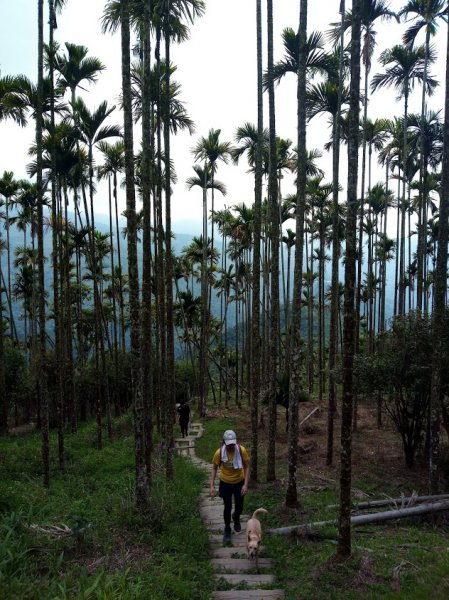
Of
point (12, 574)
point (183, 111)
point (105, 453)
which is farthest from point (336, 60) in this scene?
point (105, 453)

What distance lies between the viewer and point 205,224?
2672cm

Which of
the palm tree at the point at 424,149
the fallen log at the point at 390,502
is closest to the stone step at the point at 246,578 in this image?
the fallen log at the point at 390,502

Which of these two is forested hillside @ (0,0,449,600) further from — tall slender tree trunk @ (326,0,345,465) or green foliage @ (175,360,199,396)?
green foliage @ (175,360,199,396)

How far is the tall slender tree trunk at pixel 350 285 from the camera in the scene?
19.0 ft

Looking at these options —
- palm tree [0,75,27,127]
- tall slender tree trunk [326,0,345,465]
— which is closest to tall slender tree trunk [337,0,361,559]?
tall slender tree trunk [326,0,345,465]

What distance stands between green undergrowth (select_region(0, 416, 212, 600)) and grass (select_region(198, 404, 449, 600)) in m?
1.22

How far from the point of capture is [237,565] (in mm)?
6469

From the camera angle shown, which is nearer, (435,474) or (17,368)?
(435,474)

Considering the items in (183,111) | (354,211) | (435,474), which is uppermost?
(183,111)

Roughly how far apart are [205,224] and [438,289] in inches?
723

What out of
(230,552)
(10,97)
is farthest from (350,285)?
(10,97)

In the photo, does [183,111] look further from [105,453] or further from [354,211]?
[105,453]

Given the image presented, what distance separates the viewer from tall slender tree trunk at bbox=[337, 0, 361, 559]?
580 cm

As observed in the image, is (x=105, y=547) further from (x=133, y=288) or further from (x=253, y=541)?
(x=133, y=288)
